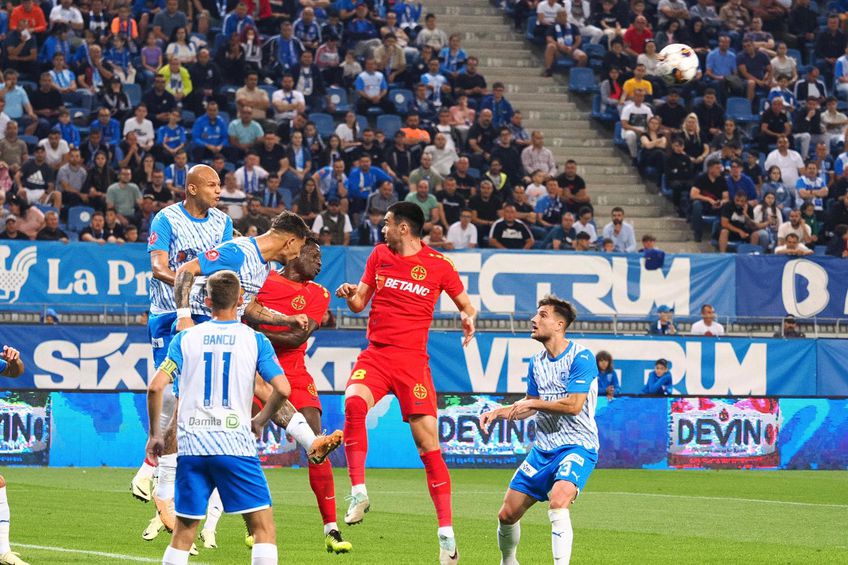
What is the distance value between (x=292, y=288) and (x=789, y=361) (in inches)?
606

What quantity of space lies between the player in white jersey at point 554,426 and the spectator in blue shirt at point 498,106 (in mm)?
19680

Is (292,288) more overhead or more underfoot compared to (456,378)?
more overhead

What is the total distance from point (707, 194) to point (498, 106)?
460 cm

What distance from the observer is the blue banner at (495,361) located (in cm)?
2372

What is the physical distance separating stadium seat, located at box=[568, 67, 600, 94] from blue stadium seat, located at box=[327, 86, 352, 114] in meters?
5.98

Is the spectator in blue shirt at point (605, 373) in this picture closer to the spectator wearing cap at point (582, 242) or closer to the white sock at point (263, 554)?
the spectator wearing cap at point (582, 242)

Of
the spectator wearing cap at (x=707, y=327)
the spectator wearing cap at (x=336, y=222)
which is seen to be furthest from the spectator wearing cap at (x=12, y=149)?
the spectator wearing cap at (x=707, y=327)

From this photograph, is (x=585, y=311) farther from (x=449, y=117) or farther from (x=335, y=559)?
(x=335, y=559)

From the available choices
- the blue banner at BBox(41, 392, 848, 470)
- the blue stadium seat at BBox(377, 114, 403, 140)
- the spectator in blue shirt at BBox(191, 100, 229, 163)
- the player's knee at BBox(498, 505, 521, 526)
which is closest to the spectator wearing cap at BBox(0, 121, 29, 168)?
the spectator in blue shirt at BBox(191, 100, 229, 163)

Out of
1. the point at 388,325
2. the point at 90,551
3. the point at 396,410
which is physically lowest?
the point at 396,410

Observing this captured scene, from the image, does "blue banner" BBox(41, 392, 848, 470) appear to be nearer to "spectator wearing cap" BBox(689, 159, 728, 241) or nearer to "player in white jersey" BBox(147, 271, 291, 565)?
"spectator wearing cap" BBox(689, 159, 728, 241)

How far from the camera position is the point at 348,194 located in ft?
88.1

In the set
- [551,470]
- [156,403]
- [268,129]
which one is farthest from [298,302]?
[268,129]

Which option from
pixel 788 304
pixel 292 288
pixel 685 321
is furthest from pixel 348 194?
pixel 292 288
